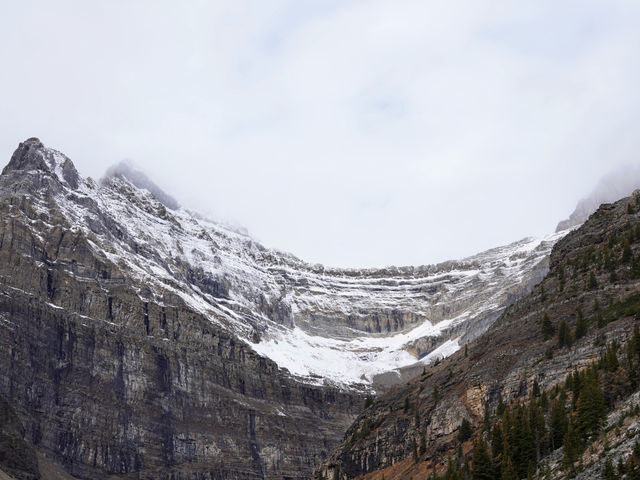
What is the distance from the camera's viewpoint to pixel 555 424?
8325 cm

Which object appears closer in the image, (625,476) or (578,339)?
(625,476)

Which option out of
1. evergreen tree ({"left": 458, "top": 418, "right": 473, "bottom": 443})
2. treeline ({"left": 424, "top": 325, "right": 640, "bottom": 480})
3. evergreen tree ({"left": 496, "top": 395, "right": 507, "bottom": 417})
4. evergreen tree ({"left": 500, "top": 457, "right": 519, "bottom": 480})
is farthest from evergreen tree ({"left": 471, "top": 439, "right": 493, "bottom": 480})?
evergreen tree ({"left": 458, "top": 418, "right": 473, "bottom": 443})

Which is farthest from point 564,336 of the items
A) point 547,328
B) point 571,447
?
point 571,447

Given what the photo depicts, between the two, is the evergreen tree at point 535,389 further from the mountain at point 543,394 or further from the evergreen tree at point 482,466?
the evergreen tree at point 482,466

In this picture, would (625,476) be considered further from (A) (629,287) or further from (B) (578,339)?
(A) (629,287)

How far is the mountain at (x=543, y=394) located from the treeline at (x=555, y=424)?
0.13 meters

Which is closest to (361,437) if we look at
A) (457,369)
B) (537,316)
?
(457,369)

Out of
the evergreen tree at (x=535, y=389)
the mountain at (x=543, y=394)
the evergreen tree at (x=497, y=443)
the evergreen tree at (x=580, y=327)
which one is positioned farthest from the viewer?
the evergreen tree at (x=580, y=327)

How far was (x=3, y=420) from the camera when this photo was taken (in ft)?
607

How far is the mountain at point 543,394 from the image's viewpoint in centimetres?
7700

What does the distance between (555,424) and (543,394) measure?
939cm

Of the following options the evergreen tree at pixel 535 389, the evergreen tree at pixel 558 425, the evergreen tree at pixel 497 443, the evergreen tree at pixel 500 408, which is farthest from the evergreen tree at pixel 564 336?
the evergreen tree at pixel 558 425

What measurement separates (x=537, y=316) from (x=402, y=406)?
80.6ft

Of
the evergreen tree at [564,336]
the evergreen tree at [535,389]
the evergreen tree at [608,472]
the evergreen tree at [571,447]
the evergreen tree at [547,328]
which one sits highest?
the evergreen tree at [547,328]
